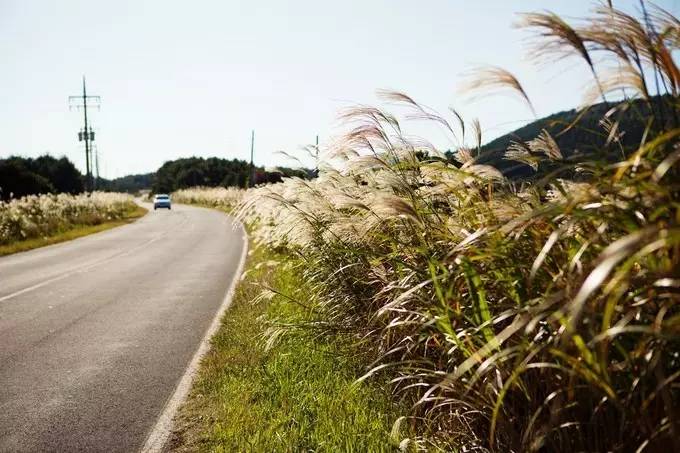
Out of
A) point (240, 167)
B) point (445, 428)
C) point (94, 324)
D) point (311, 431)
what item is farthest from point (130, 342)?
point (240, 167)

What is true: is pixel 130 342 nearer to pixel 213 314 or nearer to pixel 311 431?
pixel 213 314

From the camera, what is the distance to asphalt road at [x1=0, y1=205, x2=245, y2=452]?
4.42 meters

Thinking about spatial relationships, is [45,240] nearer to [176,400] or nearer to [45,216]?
[45,216]

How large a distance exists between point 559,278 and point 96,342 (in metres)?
6.25

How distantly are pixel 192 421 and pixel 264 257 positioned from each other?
8868mm

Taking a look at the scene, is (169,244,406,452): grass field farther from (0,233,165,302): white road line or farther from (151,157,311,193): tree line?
(151,157,311,193): tree line

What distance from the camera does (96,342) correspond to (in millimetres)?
6840

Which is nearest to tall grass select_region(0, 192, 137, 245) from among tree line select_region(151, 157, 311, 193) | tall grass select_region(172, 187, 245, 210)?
tall grass select_region(172, 187, 245, 210)

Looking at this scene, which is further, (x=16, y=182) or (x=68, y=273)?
(x=16, y=182)

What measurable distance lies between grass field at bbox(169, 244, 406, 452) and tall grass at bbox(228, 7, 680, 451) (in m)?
0.36

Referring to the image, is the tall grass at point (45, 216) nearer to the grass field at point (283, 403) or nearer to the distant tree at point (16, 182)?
the distant tree at point (16, 182)

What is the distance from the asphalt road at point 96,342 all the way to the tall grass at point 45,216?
7670mm

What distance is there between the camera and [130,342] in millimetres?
6848

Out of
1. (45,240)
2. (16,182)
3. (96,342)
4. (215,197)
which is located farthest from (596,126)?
(215,197)
